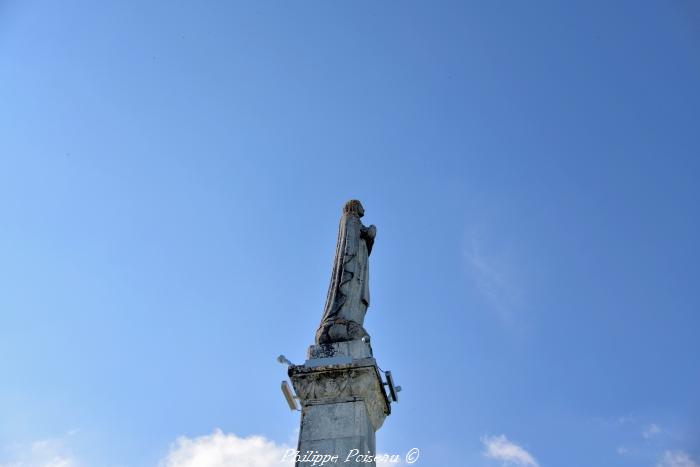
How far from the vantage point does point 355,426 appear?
857cm

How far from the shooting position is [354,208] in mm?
11547

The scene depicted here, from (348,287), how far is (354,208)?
→ 181 cm

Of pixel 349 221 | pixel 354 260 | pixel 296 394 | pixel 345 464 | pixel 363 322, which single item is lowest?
pixel 345 464

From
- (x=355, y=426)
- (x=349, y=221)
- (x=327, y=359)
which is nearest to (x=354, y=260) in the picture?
(x=349, y=221)

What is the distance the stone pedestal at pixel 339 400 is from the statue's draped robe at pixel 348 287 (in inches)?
12.0

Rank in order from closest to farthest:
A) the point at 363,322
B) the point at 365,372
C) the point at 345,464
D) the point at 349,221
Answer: the point at 345,464
the point at 365,372
the point at 363,322
the point at 349,221

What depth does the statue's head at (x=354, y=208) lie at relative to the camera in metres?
11.5

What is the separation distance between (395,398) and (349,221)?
3.06m

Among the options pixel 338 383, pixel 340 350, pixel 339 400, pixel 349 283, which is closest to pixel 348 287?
pixel 349 283

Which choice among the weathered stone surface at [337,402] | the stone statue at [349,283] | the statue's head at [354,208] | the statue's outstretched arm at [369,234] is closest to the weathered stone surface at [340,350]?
the stone statue at [349,283]

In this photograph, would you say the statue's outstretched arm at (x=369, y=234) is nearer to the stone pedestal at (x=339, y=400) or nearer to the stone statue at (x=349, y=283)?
the stone statue at (x=349, y=283)

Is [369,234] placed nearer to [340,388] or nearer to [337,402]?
[340,388]

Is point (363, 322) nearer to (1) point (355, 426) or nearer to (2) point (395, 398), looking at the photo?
(2) point (395, 398)

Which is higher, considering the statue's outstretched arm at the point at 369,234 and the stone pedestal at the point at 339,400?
the statue's outstretched arm at the point at 369,234
